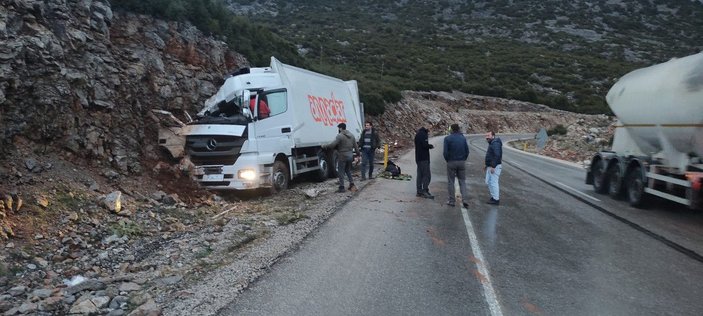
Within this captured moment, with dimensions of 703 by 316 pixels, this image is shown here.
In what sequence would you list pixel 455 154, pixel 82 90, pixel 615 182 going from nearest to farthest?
pixel 455 154 → pixel 82 90 → pixel 615 182

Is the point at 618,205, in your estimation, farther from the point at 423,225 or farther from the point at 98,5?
the point at 98,5

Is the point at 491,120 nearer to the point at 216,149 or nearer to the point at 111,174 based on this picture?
the point at 216,149

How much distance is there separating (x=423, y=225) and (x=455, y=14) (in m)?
94.1

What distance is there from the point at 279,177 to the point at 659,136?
852 cm

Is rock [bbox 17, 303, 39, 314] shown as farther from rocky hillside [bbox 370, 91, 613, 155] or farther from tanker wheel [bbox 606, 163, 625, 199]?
rocky hillside [bbox 370, 91, 613, 155]

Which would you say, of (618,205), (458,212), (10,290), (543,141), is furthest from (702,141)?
(543,141)

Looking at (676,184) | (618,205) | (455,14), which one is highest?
(455,14)

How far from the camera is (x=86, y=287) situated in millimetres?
5242

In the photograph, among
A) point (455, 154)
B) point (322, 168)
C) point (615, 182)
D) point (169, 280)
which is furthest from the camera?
point (322, 168)

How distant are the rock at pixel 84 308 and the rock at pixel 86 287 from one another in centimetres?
43

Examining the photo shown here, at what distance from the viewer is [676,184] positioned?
9.84 meters

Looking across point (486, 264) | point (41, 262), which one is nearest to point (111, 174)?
point (41, 262)

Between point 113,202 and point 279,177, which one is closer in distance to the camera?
Result: point 113,202

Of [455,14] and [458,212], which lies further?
[455,14]
